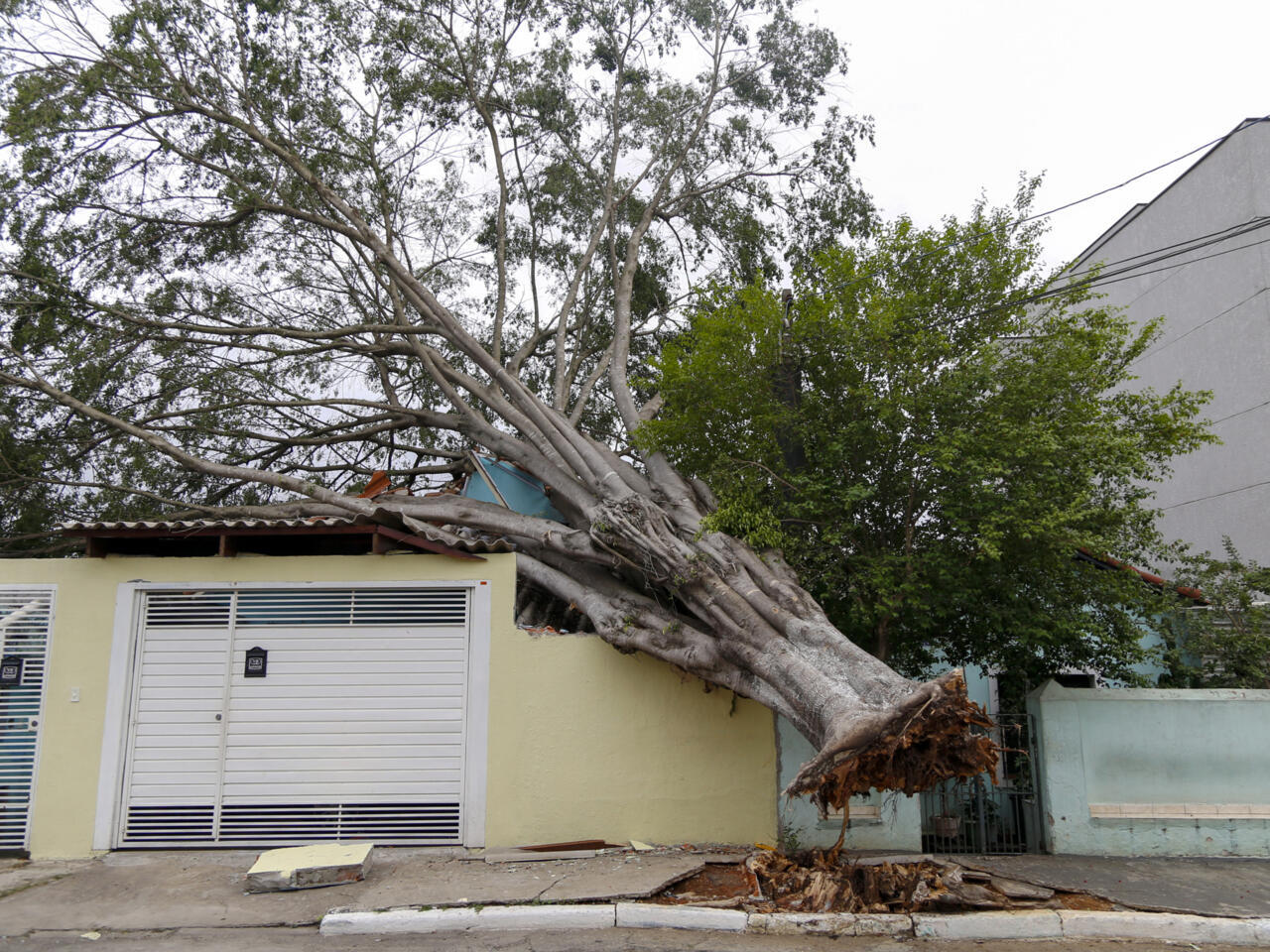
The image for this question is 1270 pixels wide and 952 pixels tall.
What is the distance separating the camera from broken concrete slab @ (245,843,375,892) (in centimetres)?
729

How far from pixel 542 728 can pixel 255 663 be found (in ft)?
9.47

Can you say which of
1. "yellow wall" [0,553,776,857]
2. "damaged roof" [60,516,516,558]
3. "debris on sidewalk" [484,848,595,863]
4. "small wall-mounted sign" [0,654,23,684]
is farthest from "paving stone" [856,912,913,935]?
"small wall-mounted sign" [0,654,23,684]

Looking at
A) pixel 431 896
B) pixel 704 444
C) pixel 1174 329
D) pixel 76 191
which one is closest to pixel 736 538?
pixel 704 444

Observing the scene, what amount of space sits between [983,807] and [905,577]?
2.40 m

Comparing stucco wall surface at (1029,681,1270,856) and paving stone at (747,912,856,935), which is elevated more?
stucco wall surface at (1029,681,1270,856)

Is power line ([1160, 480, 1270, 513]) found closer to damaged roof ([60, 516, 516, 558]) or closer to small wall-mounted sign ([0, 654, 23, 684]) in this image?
damaged roof ([60, 516, 516, 558])

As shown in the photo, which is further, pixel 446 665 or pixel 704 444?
pixel 704 444

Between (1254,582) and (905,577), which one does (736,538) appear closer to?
(905,577)

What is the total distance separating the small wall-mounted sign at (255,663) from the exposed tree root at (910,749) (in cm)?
544

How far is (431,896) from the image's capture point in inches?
275

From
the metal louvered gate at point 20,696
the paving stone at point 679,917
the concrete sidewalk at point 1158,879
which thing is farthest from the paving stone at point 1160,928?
the metal louvered gate at point 20,696

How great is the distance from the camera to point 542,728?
8.93 meters

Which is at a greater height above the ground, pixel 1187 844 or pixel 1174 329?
pixel 1174 329

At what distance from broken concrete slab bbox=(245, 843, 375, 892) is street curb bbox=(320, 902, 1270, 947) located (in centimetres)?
78
